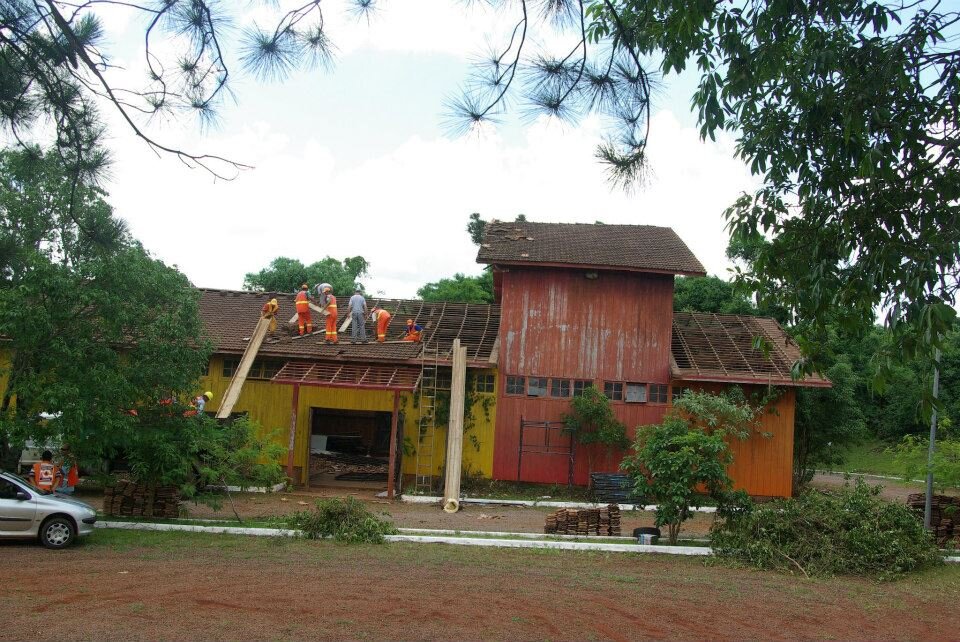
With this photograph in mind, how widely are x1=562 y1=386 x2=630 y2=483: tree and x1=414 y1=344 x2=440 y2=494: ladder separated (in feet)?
12.1

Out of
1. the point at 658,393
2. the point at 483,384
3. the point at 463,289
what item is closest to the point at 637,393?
the point at 658,393

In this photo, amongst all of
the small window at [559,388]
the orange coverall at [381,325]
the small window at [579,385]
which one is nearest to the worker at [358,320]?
the orange coverall at [381,325]

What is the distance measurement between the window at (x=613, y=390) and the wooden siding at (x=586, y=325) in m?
0.18

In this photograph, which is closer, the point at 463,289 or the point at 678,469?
the point at 678,469

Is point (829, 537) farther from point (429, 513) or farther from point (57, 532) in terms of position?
point (57, 532)

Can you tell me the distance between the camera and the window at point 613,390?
74.3 feet

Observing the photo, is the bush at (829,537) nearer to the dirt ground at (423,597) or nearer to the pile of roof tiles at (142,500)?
the dirt ground at (423,597)

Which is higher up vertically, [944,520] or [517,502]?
[944,520]

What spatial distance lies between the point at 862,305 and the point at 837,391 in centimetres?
1851

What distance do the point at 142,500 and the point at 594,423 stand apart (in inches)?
449

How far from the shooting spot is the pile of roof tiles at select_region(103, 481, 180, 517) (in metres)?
16.3

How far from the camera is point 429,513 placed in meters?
19.1

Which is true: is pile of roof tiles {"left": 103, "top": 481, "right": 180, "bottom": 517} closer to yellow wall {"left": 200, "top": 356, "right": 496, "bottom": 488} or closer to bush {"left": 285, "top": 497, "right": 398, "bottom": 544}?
bush {"left": 285, "top": 497, "right": 398, "bottom": 544}

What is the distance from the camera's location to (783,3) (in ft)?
25.5
